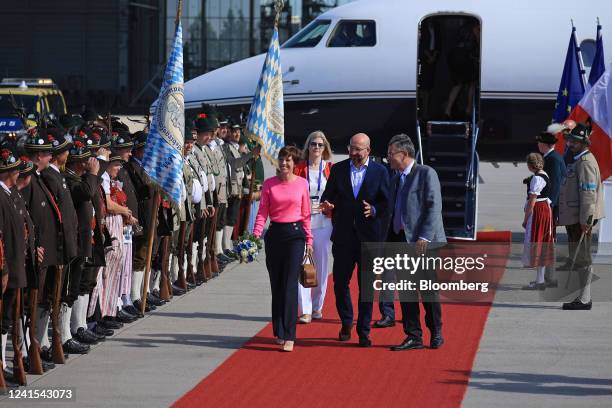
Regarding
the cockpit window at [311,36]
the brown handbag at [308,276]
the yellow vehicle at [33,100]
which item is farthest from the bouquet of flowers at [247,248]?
the yellow vehicle at [33,100]

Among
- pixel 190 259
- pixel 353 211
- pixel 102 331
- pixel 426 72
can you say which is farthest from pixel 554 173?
pixel 426 72

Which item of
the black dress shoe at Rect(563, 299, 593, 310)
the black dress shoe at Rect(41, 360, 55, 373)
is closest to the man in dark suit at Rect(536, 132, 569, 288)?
the black dress shoe at Rect(563, 299, 593, 310)

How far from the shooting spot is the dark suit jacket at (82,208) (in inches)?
411

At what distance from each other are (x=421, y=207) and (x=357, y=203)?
0.64 meters

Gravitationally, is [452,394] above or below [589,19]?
below

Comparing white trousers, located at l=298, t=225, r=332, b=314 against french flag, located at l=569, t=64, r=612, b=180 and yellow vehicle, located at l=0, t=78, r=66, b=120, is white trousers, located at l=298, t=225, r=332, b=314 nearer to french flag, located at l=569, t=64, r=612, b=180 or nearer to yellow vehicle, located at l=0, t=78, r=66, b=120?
french flag, located at l=569, t=64, r=612, b=180

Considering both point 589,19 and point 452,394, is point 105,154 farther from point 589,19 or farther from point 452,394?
point 589,19

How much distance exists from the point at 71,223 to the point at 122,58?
56.3 metres

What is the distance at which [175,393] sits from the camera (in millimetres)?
9297

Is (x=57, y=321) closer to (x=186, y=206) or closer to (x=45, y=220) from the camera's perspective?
(x=45, y=220)

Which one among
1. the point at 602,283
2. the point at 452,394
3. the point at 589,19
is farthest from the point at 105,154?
the point at 589,19

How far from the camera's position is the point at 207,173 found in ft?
48.0

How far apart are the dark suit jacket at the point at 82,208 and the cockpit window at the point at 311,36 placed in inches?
394

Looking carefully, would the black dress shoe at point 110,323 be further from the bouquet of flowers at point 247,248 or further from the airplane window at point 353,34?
the airplane window at point 353,34
